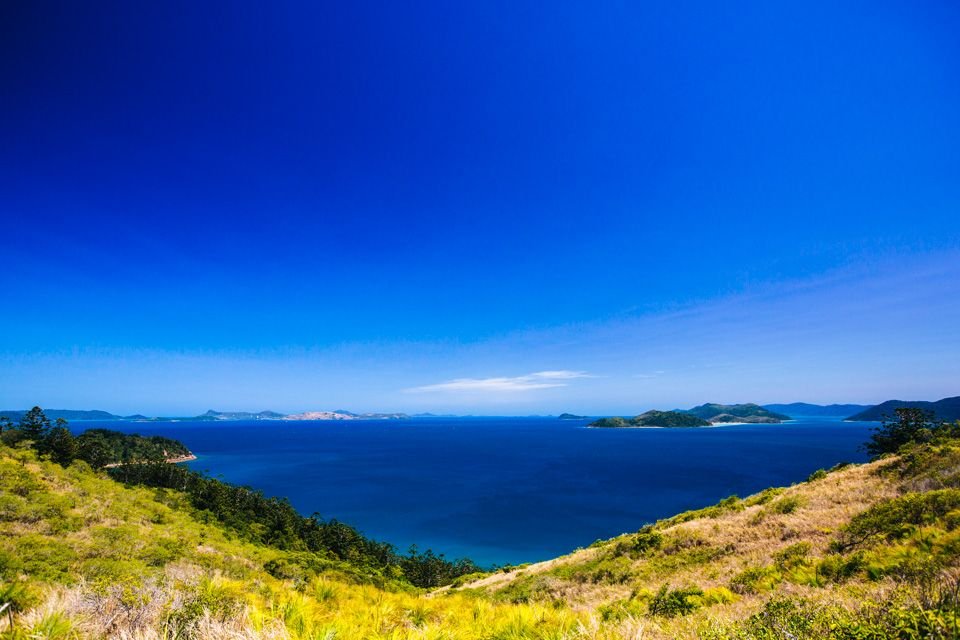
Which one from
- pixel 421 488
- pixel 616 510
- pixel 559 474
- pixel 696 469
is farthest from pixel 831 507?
pixel 696 469

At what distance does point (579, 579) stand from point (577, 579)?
0.13 m

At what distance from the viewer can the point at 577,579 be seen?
54.5 ft

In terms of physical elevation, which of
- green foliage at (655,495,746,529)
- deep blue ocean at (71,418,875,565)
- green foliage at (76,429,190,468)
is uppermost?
green foliage at (655,495,746,529)

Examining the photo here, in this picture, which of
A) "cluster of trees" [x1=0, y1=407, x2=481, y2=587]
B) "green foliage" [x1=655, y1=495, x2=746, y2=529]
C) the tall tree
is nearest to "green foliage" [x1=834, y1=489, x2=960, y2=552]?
"green foliage" [x1=655, y1=495, x2=746, y2=529]

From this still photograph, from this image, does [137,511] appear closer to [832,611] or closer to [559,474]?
[832,611]

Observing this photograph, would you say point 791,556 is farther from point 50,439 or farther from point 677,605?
point 50,439

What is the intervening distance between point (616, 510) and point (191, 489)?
63.8 meters

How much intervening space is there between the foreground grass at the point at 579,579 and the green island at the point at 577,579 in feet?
0.15

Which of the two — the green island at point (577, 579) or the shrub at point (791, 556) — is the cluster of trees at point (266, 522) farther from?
the shrub at point (791, 556)

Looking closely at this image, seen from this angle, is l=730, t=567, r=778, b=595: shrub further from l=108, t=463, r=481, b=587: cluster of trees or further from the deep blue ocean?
the deep blue ocean

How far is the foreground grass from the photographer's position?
4.29 m

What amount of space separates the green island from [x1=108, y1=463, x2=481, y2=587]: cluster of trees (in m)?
11.2

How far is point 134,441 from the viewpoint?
380 feet

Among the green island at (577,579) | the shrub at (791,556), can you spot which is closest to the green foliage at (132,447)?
the green island at (577,579)
